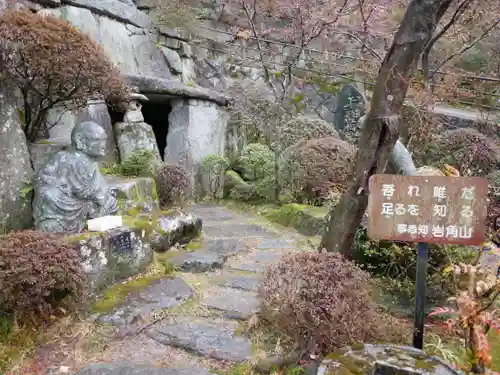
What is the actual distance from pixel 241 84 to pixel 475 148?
8.28 m

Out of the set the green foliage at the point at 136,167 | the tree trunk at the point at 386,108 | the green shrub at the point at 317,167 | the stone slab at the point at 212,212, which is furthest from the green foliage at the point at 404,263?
the green foliage at the point at 136,167

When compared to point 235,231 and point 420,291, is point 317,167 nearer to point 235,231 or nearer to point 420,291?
point 235,231

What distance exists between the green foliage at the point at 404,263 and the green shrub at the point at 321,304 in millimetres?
1306

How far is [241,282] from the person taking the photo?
197 inches

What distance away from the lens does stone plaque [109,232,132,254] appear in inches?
180

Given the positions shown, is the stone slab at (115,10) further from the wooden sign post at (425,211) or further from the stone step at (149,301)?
the wooden sign post at (425,211)

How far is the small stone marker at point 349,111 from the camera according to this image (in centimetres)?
1259

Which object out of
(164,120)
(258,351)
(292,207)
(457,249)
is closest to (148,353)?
(258,351)

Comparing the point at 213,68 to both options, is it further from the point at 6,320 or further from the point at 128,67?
the point at 6,320

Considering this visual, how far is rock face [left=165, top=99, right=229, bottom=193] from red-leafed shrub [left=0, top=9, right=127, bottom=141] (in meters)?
4.86

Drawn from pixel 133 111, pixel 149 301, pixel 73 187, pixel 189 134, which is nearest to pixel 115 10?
pixel 133 111

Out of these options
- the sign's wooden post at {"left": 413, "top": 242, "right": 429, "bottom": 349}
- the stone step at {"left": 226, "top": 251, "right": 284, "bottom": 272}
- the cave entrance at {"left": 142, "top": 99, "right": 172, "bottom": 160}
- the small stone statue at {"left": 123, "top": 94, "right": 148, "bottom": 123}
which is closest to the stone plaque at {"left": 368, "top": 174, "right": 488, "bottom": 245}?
the sign's wooden post at {"left": 413, "top": 242, "right": 429, "bottom": 349}

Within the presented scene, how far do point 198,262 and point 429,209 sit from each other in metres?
3.23

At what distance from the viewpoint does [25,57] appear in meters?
4.54
